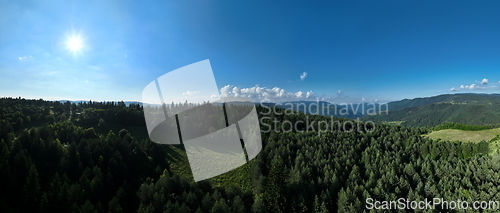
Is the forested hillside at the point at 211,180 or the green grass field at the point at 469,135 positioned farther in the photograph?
the green grass field at the point at 469,135

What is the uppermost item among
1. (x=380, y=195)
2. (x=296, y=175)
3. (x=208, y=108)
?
(x=208, y=108)

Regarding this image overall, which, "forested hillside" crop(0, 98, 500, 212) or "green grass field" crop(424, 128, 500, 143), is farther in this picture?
"green grass field" crop(424, 128, 500, 143)

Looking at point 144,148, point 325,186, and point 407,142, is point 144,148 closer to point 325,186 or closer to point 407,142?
point 325,186

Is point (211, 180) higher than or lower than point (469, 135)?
lower

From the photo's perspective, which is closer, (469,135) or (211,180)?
(211,180)

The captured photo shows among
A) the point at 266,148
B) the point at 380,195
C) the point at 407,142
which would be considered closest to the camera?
the point at 380,195

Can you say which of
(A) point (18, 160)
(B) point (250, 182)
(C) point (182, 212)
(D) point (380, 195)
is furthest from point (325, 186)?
(A) point (18, 160)

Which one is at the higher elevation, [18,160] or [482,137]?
[18,160]

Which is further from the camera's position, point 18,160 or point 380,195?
point 380,195
